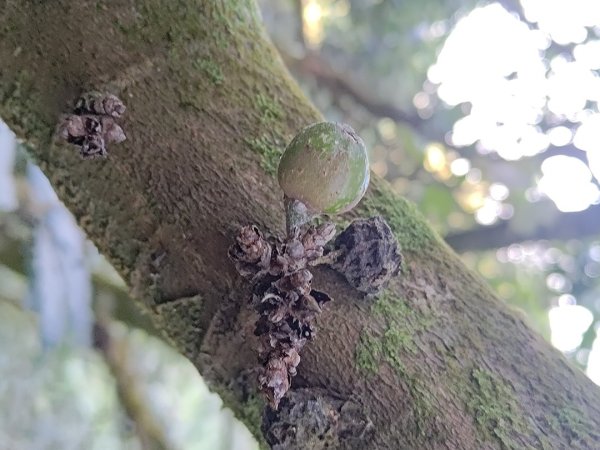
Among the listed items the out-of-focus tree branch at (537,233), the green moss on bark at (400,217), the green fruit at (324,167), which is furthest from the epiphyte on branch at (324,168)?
the out-of-focus tree branch at (537,233)

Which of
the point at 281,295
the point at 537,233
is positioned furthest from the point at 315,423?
the point at 537,233

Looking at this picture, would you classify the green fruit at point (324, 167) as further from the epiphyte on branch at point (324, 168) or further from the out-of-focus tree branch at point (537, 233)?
the out-of-focus tree branch at point (537, 233)

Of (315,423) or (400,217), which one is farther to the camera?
(400,217)

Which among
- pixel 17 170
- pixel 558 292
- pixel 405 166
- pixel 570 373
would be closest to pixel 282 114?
pixel 570 373

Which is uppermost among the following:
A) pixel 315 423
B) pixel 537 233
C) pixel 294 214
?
pixel 537 233

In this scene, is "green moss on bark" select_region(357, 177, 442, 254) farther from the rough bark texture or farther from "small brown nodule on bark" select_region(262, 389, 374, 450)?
"small brown nodule on bark" select_region(262, 389, 374, 450)

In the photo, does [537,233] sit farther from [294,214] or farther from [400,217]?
[294,214]
